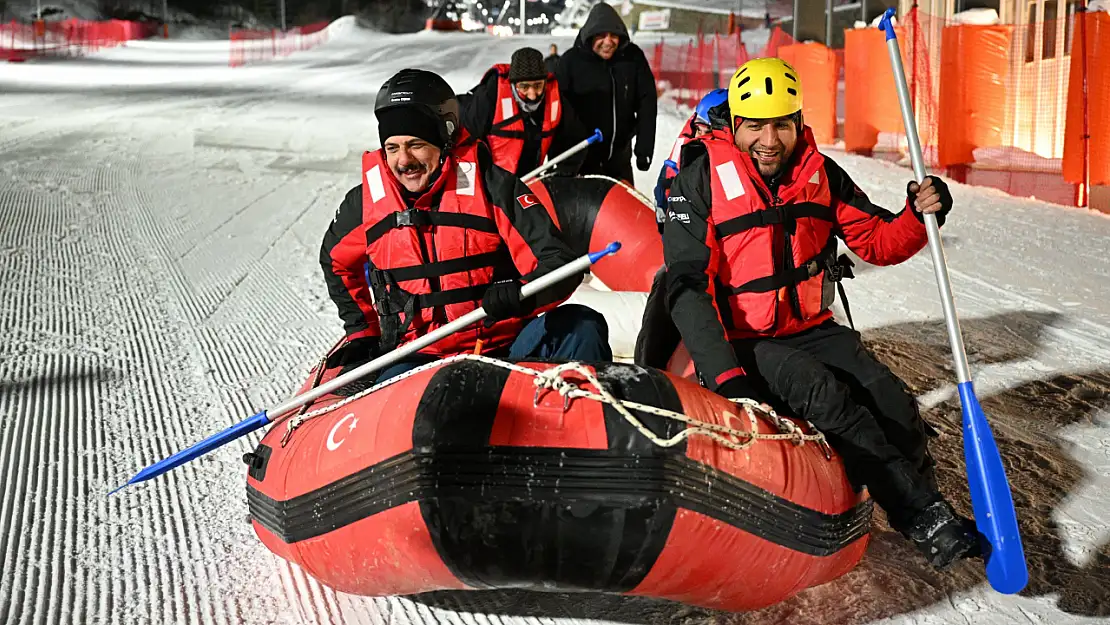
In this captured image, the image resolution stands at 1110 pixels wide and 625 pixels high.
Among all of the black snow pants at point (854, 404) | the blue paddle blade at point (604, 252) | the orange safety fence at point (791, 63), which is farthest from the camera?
the orange safety fence at point (791, 63)

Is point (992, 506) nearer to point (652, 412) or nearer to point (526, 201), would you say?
point (652, 412)

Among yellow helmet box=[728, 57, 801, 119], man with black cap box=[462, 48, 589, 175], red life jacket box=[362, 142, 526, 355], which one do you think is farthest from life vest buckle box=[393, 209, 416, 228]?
man with black cap box=[462, 48, 589, 175]

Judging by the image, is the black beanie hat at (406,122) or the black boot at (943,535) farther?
the black beanie hat at (406,122)

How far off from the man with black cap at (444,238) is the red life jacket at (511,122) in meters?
2.91

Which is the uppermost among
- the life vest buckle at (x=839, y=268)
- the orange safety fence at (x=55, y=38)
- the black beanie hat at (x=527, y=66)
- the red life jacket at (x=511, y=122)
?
the orange safety fence at (x=55, y=38)

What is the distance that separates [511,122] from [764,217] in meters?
3.32

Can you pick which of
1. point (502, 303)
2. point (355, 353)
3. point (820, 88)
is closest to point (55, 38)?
point (820, 88)

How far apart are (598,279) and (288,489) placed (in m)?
3.26

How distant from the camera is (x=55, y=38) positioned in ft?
117

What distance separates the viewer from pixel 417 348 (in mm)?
2973

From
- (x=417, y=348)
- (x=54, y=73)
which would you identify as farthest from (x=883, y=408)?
(x=54, y=73)

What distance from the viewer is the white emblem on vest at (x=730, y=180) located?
3.18m

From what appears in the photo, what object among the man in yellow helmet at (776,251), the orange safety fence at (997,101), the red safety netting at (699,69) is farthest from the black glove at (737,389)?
the red safety netting at (699,69)

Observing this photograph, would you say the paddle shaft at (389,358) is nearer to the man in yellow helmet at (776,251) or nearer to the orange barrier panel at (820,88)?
the man in yellow helmet at (776,251)
